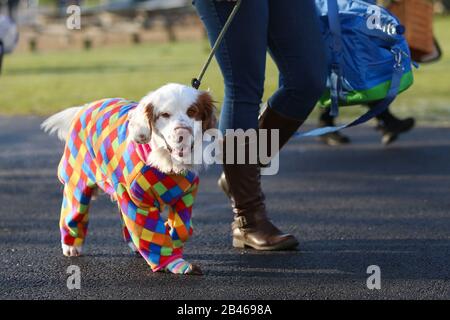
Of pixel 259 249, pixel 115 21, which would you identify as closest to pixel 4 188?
pixel 259 249

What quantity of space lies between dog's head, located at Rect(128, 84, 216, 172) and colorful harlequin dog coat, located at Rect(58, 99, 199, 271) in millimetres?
106

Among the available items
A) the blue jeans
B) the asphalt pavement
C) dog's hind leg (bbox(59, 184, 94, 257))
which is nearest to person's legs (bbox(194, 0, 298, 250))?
the blue jeans

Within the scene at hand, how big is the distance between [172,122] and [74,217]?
2.95 ft

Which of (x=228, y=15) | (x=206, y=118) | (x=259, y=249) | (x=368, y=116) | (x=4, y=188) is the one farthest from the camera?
(x=4, y=188)

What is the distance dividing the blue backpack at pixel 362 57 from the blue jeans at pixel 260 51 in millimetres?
423

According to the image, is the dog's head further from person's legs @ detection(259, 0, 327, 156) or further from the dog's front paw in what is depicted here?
the dog's front paw

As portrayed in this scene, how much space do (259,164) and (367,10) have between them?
3.63 ft

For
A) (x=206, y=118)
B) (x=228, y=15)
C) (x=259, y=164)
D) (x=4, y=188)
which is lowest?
(x=4, y=188)

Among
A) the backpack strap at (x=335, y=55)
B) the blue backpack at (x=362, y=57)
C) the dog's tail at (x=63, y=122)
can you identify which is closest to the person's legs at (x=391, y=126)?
the blue backpack at (x=362, y=57)

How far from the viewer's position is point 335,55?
15.9ft

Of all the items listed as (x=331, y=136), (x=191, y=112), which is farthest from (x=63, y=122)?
(x=331, y=136)

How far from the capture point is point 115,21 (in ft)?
103

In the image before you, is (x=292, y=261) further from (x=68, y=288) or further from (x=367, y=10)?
(x=367, y=10)

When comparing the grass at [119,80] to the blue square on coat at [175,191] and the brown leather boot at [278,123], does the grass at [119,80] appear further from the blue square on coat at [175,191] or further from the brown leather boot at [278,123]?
the blue square on coat at [175,191]
